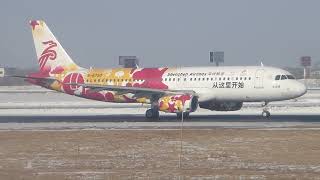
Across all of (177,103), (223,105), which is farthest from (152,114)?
(223,105)

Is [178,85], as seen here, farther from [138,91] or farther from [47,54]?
[47,54]

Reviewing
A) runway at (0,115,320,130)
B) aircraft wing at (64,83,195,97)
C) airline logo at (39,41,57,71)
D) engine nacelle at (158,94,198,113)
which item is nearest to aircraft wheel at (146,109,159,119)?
runway at (0,115,320,130)

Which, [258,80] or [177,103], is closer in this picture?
[177,103]

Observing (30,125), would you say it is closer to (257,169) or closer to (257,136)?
(257,136)

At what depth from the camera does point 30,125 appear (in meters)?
40.3

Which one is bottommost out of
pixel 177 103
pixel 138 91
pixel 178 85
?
pixel 177 103

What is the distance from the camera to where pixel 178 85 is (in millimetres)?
46562

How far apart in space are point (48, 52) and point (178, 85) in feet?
40.3

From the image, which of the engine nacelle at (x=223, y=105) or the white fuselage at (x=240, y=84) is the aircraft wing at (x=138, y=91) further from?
the engine nacelle at (x=223, y=105)

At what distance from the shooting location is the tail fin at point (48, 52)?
52281 mm

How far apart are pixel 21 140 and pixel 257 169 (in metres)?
14.0

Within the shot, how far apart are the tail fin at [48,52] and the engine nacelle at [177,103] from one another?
11.0 m

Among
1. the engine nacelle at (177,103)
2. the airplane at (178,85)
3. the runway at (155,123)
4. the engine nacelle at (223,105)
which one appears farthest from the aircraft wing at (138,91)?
the engine nacelle at (223,105)

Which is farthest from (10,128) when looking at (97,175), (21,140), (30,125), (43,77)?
(97,175)
